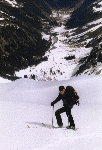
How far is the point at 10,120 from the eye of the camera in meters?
9.54

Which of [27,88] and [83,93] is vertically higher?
[27,88]

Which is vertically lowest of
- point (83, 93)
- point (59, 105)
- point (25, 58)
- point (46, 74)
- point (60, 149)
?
point (60, 149)

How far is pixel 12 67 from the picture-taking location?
8900 centimetres

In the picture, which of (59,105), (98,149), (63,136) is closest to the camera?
(98,149)

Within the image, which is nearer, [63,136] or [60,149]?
[60,149]

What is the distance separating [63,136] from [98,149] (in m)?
2.06

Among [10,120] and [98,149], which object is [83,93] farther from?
[98,149]

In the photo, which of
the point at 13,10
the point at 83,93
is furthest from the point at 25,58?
the point at 83,93

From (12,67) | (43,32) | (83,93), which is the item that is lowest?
(83,93)

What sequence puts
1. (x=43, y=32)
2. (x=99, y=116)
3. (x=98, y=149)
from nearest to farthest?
(x=98, y=149) < (x=99, y=116) < (x=43, y=32)

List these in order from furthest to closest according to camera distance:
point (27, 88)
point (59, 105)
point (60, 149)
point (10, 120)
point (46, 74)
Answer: point (46, 74) < point (27, 88) < point (59, 105) < point (10, 120) < point (60, 149)

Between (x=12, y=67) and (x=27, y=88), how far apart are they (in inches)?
2753

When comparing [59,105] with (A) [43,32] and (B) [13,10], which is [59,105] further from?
(B) [13,10]

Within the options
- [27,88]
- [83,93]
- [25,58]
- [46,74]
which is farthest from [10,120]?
[25,58]
